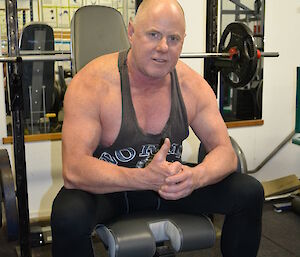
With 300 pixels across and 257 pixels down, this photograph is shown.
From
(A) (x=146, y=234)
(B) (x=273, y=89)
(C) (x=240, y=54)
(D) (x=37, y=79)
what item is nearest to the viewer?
(A) (x=146, y=234)

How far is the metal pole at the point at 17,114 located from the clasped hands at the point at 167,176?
0.84 m

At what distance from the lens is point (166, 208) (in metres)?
1.50

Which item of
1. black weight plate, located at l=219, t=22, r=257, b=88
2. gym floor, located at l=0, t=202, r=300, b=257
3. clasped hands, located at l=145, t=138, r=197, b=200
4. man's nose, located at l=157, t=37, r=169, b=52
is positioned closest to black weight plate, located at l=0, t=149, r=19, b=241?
clasped hands, located at l=145, t=138, r=197, b=200

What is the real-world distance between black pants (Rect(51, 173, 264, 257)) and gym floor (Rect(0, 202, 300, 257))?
2.68 ft

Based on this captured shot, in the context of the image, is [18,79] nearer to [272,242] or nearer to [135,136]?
[135,136]

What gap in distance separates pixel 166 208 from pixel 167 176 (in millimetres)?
230

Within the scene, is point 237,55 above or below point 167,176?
above

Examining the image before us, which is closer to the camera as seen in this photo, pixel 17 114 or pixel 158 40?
pixel 158 40

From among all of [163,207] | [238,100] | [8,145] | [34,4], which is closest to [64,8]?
[34,4]

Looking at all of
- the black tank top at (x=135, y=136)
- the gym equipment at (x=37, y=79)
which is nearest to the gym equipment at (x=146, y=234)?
the black tank top at (x=135, y=136)

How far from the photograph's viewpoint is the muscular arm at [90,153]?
133 centimetres

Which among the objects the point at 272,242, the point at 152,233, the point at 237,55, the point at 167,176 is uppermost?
the point at 237,55

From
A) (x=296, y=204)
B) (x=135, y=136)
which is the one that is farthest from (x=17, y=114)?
(x=296, y=204)

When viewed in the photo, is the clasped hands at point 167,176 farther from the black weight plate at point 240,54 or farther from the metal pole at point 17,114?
the black weight plate at point 240,54
